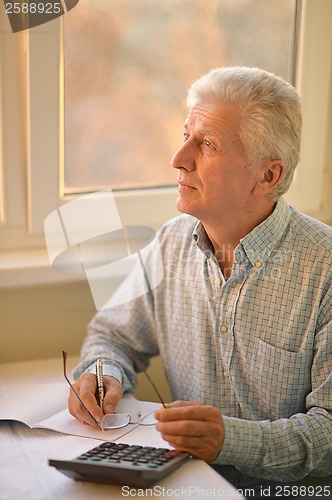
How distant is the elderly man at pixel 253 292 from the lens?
139 centimetres

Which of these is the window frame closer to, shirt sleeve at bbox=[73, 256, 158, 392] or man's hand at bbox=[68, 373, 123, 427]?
shirt sleeve at bbox=[73, 256, 158, 392]

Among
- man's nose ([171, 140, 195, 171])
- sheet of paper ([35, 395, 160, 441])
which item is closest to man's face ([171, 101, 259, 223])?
man's nose ([171, 140, 195, 171])

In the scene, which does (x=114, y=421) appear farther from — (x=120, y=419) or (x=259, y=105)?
(x=259, y=105)

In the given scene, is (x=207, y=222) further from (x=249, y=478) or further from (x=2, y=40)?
(x=2, y=40)

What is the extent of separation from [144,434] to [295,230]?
19.3 inches

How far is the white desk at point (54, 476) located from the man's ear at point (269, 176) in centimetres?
54

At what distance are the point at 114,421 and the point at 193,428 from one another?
195mm

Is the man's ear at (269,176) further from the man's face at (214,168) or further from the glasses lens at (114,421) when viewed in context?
the glasses lens at (114,421)

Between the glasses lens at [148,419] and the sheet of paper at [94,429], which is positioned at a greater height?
the glasses lens at [148,419]

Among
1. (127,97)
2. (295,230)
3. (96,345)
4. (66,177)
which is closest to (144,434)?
(96,345)

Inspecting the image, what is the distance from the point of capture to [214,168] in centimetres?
146

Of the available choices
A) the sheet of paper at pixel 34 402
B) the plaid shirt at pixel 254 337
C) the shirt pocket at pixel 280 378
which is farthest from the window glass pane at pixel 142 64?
the shirt pocket at pixel 280 378

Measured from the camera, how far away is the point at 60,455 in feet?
4.14

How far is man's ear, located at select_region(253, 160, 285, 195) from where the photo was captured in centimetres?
148
